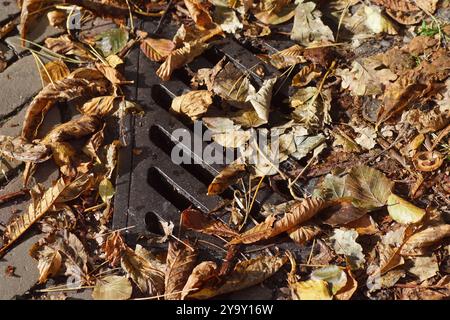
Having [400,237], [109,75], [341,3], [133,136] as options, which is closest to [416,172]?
[400,237]

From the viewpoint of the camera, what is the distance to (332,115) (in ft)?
8.79

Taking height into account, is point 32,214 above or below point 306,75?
below

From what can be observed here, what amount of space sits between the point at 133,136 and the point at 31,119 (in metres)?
0.44

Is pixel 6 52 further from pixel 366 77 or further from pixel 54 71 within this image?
pixel 366 77

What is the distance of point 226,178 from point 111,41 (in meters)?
0.88

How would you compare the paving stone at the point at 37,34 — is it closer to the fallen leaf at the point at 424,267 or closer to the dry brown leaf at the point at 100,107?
the dry brown leaf at the point at 100,107

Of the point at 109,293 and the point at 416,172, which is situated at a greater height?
the point at 416,172

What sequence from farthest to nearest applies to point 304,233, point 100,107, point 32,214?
1. point 100,107
2. point 32,214
3. point 304,233

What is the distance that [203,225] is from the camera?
95.8 inches

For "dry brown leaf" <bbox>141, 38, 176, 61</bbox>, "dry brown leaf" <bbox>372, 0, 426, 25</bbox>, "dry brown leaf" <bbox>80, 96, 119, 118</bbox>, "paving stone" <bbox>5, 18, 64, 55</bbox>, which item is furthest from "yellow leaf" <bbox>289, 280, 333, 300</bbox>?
"paving stone" <bbox>5, 18, 64, 55</bbox>

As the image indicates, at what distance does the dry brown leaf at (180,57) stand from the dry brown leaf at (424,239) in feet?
3.92

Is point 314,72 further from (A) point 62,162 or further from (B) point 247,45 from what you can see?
(A) point 62,162

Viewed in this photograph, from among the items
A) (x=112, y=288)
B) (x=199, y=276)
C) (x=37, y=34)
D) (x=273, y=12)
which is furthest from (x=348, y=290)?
(x=37, y=34)

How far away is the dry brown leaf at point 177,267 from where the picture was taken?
226cm
